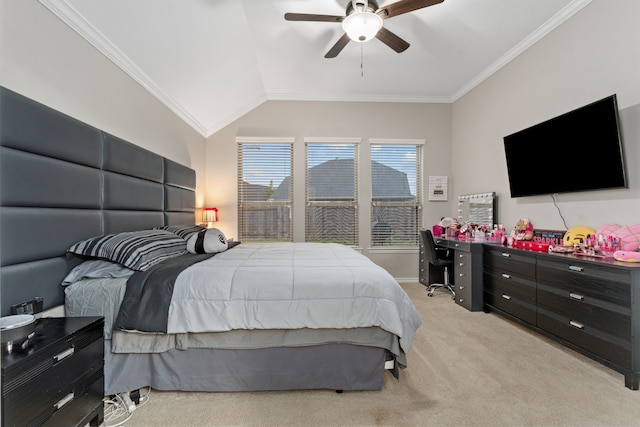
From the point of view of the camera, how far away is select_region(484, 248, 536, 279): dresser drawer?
8.98 feet

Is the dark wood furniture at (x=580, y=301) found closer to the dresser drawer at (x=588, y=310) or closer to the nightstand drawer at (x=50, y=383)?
the dresser drawer at (x=588, y=310)

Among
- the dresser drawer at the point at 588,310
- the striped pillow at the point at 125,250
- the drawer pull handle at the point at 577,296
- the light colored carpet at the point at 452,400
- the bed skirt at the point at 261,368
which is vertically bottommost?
the light colored carpet at the point at 452,400

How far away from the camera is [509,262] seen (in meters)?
3.01

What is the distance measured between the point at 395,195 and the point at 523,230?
1.98 m

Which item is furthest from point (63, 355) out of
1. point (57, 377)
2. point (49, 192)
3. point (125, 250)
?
point (49, 192)

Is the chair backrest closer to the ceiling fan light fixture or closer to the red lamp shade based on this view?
the ceiling fan light fixture

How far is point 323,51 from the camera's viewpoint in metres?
3.58

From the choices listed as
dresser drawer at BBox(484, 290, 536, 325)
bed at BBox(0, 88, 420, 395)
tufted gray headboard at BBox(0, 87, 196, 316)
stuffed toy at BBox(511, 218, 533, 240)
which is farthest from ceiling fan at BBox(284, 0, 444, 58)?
dresser drawer at BBox(484, 290, 536, 325)

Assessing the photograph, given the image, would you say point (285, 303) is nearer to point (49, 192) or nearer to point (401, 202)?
point (49, 192)

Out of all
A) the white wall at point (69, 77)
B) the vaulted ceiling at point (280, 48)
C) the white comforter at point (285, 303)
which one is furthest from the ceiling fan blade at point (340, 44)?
the white comforter at point (285, 303)

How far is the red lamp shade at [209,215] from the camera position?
4410 millimetres

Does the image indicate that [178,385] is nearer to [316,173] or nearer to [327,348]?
[327,348]

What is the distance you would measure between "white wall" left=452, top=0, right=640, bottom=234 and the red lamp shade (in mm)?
3931

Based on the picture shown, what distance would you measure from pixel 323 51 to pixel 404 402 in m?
3.66
